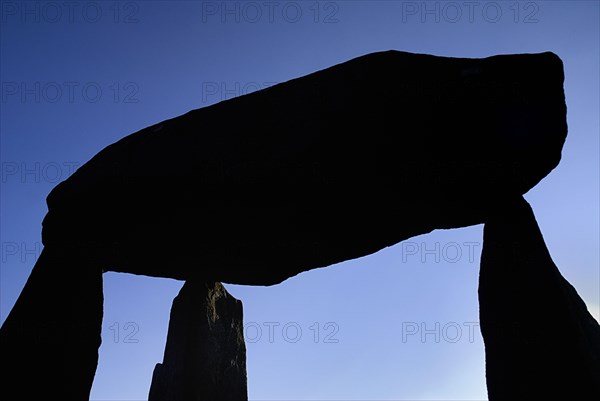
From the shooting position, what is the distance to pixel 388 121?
444 centimetres

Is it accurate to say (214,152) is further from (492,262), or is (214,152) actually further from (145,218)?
(492,262)

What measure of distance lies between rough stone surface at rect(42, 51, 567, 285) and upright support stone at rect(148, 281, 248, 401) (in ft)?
4.73

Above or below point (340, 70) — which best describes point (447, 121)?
below

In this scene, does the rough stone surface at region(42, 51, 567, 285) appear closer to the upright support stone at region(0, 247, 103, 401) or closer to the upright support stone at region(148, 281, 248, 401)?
the upright support stone at region(0, 247, 103, 401)

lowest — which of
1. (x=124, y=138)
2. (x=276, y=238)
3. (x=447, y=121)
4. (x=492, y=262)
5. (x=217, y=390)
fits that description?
(x=217, y=390)

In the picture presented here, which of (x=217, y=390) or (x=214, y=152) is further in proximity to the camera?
(x=217, y=390)

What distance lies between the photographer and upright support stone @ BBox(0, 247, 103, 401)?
5117mm

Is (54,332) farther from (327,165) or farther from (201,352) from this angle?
(327,165)

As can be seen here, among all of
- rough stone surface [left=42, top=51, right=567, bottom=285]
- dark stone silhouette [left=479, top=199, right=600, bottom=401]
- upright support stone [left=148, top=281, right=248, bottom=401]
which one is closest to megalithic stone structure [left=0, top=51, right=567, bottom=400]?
Result: rough stone surface [left=42, top=51, right=567, bottom=285]

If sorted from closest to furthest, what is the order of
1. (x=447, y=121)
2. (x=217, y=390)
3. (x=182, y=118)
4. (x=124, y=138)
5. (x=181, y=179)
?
1. (x=447, y=121)
2. (x=181, y=179)
3. (x=182, y=118)
4. (x=124, y=138)
5. (x=217, y=390)

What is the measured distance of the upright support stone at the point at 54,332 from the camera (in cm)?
512

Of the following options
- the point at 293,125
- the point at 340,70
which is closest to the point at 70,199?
the point at 293,125

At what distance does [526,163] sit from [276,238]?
2282 millimetres

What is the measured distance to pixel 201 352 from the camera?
712 centimetres
